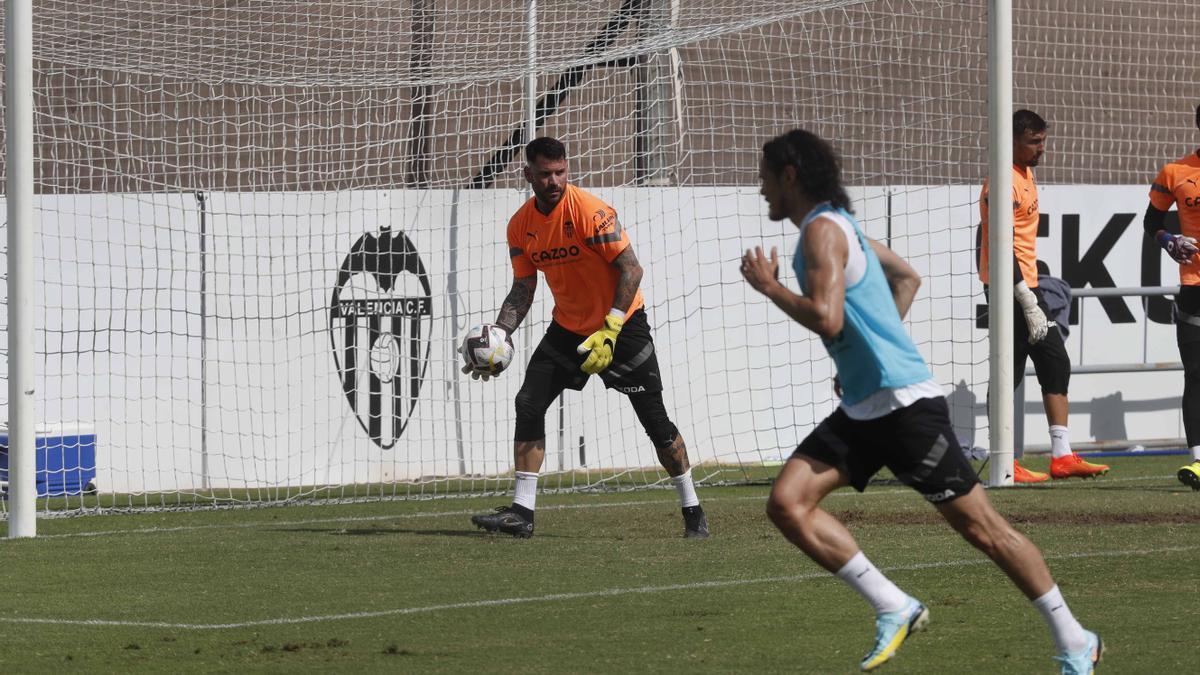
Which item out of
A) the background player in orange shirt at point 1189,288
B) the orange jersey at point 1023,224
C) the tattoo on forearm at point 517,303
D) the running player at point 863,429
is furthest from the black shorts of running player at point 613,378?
the running player at point 863,429

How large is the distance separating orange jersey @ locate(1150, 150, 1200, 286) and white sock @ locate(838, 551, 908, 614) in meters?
7.37

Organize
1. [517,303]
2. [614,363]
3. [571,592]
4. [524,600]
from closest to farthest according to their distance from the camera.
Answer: [524,600]
[571,592]
[614,363]
[517,303]

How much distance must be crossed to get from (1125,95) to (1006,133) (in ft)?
27.8

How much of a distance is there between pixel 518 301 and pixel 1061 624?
5.55 meters

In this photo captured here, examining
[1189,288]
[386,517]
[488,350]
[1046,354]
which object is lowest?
[386,517]

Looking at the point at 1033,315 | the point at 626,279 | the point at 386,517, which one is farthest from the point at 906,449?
the point at 1033,315

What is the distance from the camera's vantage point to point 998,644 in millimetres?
7176

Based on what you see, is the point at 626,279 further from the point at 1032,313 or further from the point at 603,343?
the point at 1032,313

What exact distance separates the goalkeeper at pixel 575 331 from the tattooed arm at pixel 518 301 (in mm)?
55

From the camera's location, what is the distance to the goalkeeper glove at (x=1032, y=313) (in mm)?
13391

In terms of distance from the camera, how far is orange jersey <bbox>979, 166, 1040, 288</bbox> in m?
13.6

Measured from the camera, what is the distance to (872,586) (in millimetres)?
6391

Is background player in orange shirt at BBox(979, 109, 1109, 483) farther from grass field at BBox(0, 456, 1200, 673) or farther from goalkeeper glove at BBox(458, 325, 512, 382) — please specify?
goalkeeper glove at BBox(458, 325, 512, 382)

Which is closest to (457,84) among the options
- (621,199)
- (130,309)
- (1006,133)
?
(621,199)
